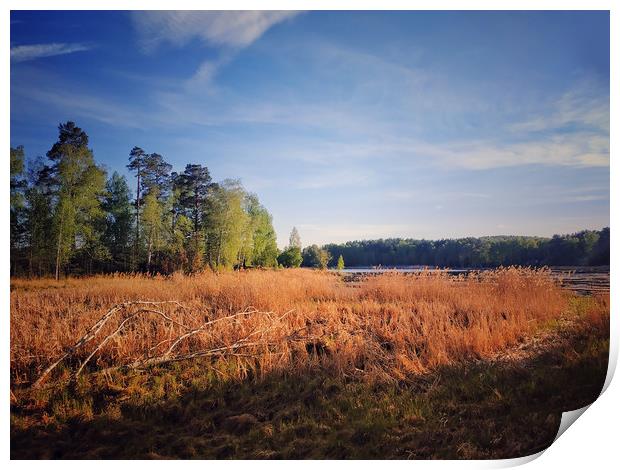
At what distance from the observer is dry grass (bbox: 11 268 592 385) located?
12.4 feet

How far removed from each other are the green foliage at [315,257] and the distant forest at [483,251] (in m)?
0.06

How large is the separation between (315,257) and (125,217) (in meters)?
2.03

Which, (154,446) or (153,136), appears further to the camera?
(153,136)

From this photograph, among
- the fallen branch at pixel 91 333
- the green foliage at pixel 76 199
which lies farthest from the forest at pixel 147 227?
the fallen branch at pixel 91 333

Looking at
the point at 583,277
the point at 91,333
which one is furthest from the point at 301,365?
the point at 583,277

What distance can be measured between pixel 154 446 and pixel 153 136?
9.14ft

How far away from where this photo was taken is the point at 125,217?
4203 millimetres

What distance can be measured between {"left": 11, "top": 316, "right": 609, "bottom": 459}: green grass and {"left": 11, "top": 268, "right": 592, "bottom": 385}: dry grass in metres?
0.20

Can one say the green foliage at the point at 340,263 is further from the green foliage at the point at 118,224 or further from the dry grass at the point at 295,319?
the green foliage at the point at 118,224

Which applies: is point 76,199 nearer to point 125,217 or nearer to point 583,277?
point 125,217

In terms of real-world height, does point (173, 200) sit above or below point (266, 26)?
below
